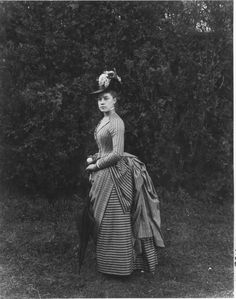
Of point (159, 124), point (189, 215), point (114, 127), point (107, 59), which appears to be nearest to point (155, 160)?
point (159, 124)

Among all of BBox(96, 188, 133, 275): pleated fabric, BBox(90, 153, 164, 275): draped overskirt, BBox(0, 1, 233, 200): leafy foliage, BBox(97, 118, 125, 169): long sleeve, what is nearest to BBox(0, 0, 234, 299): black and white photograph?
Answer: BBox(0, 1, 233, 200): leafy foliage

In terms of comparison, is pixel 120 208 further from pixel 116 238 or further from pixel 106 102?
A: pixel 106 102

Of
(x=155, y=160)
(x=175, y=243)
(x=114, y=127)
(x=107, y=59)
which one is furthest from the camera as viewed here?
(x=155, y=160)

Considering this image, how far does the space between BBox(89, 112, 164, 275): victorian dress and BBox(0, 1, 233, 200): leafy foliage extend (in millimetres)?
1573

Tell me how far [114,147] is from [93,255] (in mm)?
1596

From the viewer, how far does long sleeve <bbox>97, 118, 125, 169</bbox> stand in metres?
4.12

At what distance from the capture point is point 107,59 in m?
5.73

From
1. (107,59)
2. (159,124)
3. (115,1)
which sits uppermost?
(115,1)

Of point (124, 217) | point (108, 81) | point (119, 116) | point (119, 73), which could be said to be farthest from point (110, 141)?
point (119, 73)

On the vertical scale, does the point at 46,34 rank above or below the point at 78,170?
above

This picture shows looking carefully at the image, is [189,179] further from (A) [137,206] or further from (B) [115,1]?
(B) [115,1]

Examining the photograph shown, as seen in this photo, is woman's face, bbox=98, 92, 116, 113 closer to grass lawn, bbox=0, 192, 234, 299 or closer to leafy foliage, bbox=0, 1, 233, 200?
leafy foliage, bbox=0, 1, 233, 200

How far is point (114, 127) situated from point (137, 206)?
34.5 inches

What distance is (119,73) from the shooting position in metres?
5.85
